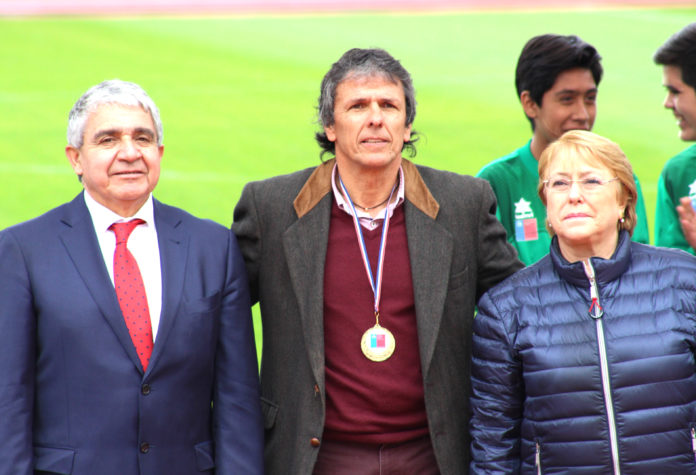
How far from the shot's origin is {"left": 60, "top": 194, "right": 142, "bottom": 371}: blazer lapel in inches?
141

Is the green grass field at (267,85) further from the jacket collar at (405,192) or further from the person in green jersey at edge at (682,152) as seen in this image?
the jacket collar at (405,192)

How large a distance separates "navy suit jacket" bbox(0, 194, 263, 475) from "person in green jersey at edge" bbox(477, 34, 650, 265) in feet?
5.43

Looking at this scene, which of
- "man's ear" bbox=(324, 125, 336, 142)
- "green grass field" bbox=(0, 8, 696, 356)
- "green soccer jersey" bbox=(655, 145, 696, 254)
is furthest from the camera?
"green grass field" bbox=(0, 8, 696, 356)

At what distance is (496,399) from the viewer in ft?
12.3

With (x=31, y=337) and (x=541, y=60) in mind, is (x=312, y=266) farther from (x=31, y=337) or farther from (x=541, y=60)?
(x=541, y=60)

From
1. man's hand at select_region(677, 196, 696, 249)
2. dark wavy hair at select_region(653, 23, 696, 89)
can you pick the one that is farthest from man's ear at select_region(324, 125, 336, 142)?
dark wavy hair at select_region(653, 23, 696, 89)

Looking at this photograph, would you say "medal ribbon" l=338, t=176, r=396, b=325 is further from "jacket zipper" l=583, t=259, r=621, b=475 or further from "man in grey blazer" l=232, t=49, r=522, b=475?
"jacket zipper" l=583, t=259, r=621, b=475

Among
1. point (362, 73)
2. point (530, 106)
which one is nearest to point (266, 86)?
point (530, 106)

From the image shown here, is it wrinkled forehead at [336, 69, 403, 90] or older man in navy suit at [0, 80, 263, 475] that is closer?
older man in navy suit at [0, 80, 263, 475]

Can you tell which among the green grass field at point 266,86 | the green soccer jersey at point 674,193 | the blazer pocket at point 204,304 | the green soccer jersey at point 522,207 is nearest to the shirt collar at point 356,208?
the blazer pocket at point 204,304

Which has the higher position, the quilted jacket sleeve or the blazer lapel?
the blazer lapel

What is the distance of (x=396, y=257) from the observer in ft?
13.0

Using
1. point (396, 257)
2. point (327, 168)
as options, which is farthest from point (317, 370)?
point (327, 168)

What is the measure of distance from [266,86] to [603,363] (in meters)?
15.7
